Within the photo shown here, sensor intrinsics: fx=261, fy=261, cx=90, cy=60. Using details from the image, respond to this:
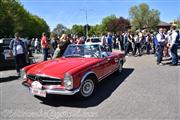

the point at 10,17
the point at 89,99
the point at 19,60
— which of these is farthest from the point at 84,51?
the point at 10,17

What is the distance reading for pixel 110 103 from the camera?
616cm

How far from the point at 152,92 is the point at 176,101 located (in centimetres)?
93

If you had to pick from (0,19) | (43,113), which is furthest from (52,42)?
(0,19)

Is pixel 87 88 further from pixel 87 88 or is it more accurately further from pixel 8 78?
pixel 8 78

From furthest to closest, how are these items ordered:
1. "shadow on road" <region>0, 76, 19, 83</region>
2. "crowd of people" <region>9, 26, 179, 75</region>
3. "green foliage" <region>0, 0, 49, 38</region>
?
"green foliage" <region>0, 0, 49, 38</region>, "crowd of people" <region>9, 26, 179, 75</region>, "shadow on road" <region>0, 76, 19, 83</region>

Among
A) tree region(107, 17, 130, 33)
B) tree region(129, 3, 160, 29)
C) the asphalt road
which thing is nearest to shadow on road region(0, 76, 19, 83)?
the asphalt road

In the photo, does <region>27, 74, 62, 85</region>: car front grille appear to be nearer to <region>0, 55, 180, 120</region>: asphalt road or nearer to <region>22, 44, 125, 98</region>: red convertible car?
<region>22, 44, 125, 98</region>: red convertible car

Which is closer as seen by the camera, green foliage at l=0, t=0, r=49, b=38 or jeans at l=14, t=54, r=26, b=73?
jeans at l=14, t=54, r=26, b=73

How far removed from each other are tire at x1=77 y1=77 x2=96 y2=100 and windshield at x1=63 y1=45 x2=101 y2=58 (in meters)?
1.24

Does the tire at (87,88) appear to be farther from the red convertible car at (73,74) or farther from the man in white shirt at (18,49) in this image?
the man in white shirt at (18,49)

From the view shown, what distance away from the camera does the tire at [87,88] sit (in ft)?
21.2

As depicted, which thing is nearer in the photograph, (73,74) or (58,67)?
(73,74)

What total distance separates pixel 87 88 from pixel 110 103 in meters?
0.81

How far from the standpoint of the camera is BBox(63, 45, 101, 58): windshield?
7965 mm
